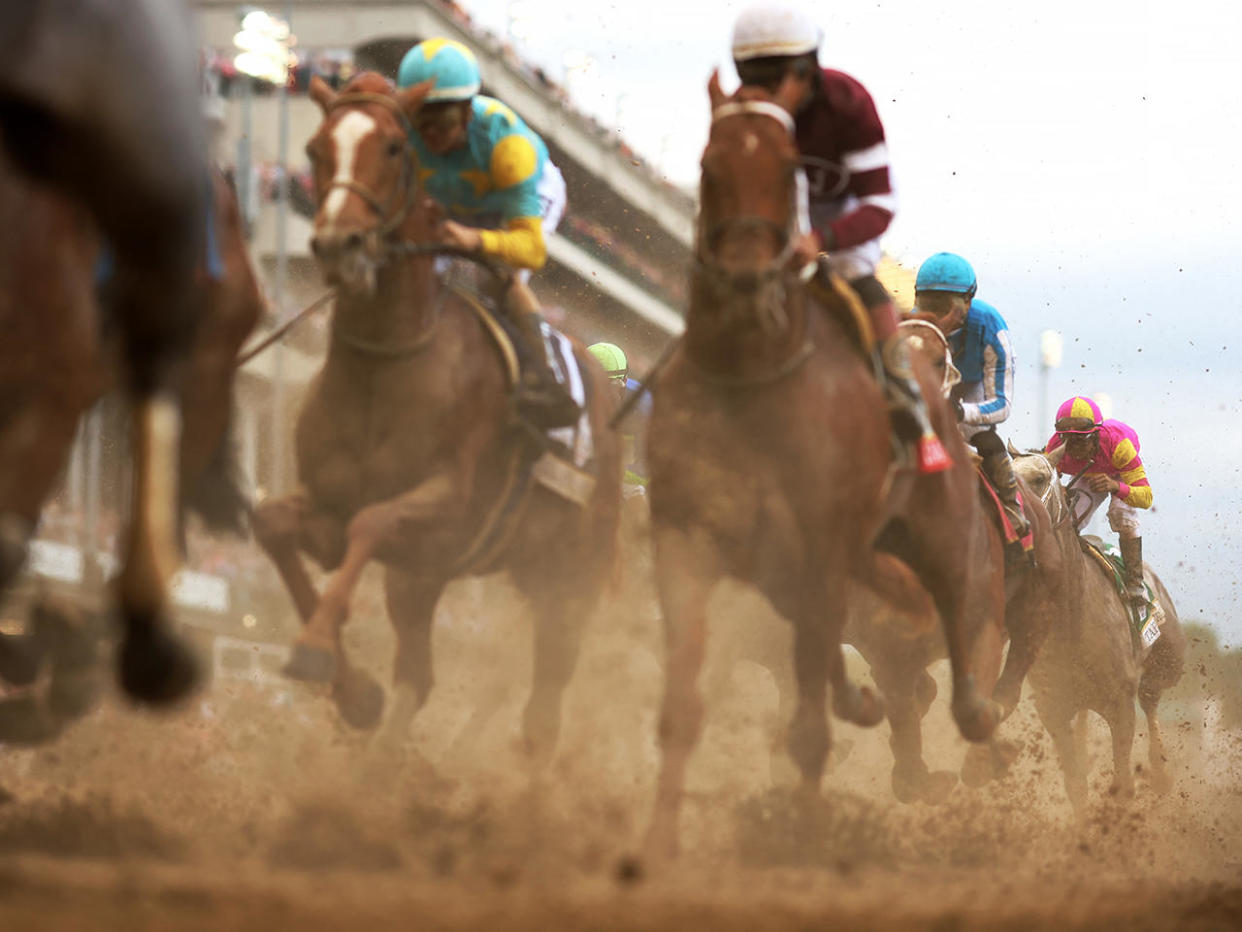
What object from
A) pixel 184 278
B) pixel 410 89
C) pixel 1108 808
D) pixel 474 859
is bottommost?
pixel 1108 808

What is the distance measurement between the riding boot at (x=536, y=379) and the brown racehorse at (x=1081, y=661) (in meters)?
4.91

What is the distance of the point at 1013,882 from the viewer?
19.5ft

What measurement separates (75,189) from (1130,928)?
310 cm

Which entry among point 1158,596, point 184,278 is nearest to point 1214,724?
point 1158,596

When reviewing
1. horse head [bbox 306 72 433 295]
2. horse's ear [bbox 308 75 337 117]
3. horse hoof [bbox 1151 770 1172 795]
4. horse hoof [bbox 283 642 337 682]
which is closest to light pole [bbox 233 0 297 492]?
horse hoof [bbox 1151 770 1172 795]

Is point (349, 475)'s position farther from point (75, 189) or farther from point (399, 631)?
point (75, 189)

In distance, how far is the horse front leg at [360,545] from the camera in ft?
20.3

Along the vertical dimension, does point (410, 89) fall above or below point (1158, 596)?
above

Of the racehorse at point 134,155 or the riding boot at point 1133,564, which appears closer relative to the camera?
the racehorse at point 134,155

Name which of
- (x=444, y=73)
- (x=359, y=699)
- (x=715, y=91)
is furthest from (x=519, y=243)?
(x=359, y=699)

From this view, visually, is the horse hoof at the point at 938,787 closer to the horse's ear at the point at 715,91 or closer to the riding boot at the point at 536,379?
the riding boot at the point at 536,379

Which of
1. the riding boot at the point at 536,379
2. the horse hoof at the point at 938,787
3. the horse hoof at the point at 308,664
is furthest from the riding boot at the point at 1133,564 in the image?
the horse hoof at the point at 308,664

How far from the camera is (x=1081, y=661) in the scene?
40.9ft

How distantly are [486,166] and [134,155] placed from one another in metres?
4.11
